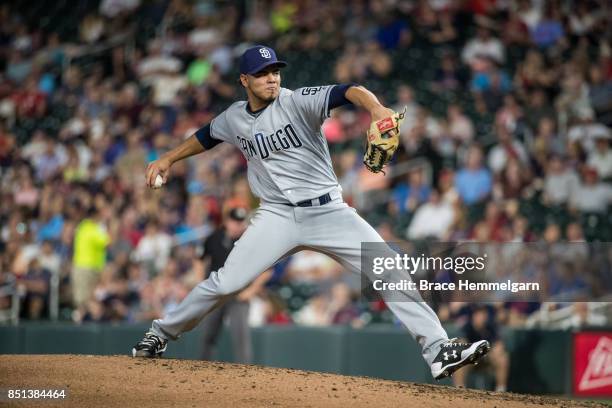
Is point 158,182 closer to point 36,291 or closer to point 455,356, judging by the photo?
point 455,356

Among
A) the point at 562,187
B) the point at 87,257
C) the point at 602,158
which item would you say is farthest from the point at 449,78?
the point at 87,257

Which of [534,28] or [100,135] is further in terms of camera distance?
[100,135]

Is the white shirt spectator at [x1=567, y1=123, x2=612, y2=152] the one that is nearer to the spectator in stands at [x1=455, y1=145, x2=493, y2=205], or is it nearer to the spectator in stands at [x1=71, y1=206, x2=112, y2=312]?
the spectator in stands at [x1=455, y1=145, x2=493, y2=205]

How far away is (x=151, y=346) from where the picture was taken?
6168mm

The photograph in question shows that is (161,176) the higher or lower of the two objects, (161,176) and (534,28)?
the lower

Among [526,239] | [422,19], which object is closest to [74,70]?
[422,19]

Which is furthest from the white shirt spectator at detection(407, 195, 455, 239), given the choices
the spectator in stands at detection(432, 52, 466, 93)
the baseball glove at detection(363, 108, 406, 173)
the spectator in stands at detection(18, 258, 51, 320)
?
the baseball glove at detection(363, 108, 406, 173)

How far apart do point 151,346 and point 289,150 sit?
4.94ft

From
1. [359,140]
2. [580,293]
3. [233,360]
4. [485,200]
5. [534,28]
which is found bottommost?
[233,360]

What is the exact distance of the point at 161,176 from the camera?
6.01m

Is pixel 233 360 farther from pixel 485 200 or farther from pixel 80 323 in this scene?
pixel 485 200

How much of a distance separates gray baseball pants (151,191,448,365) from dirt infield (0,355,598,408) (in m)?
0.40

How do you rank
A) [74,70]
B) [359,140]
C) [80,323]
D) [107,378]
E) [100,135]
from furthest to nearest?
1. [74,70]
2. [100,135]
3. [359,140]
4. [80,323]
5. [107,378]

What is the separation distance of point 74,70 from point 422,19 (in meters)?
6.06
